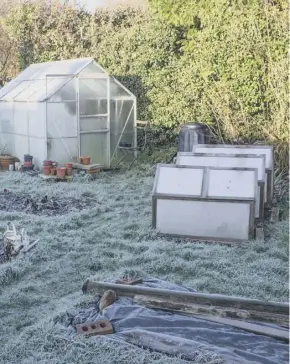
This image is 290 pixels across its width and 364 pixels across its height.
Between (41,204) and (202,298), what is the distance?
492cm

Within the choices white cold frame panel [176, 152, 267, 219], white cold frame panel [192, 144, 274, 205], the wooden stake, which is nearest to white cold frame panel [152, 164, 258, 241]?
the wooden stake

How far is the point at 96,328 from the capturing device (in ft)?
11.9

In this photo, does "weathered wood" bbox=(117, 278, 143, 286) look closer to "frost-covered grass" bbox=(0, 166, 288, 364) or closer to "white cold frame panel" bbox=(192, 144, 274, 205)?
"frost-covered grass" bbox=(0, 166, 288, 364)

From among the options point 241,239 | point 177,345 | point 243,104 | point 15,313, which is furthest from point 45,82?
point 177,345

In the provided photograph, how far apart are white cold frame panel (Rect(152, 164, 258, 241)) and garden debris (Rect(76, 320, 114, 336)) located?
2.80 meters

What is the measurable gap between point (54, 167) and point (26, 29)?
7.36 metres

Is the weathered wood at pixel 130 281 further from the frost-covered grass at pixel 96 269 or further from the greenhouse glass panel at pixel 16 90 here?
the greenhouse glass panel at pixel 16 90

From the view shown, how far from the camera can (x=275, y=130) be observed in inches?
391

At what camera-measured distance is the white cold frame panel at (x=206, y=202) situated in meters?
6.18

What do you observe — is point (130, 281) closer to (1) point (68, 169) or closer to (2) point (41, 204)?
(2) point (41, 204)

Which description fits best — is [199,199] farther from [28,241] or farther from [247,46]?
[247,46]

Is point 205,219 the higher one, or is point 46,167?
point 46,167

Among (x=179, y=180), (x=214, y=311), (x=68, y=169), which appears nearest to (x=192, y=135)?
(x=68, y=169)

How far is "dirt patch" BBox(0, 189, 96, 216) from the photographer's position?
792cm
